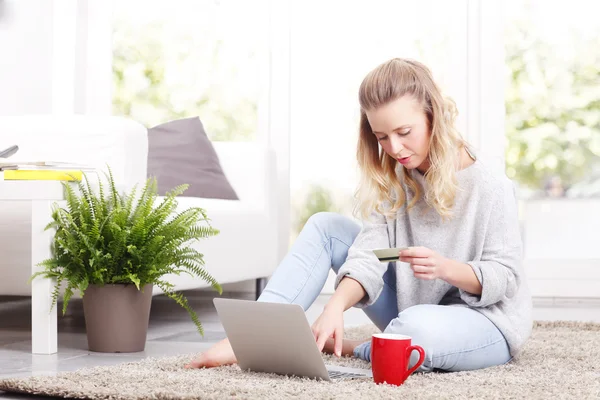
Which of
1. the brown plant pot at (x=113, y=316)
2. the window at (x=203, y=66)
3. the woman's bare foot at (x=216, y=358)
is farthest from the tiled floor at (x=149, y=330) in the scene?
the window at (x=203, y=66)

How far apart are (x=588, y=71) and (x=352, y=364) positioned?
8.26 ft

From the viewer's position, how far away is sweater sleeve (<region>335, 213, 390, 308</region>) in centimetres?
172

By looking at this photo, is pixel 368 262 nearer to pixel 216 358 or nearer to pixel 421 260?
pixel 421 260

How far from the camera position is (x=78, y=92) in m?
4.04

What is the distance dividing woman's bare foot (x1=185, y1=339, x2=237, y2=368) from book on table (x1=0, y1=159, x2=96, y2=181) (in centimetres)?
64

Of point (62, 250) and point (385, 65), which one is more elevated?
point (385, 65)

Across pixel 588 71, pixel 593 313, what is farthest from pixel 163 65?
pixel 593 313

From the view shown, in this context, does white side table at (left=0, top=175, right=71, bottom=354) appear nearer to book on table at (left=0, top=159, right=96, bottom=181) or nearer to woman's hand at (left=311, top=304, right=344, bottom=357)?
book on table at (left=0, top=159, right=96, bottom=181)

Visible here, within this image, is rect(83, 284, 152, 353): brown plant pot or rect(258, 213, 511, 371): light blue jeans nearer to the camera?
rect(258, 213, 511, 371): light blue jeans

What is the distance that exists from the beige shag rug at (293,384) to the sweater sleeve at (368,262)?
0.19 metres

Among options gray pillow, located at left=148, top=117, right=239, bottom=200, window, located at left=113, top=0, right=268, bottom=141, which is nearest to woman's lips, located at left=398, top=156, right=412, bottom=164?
gray pillow, located at left=148, top=117, right=239, bottom=200

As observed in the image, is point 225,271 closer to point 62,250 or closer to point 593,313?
point 62,250

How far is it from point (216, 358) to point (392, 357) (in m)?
0.42

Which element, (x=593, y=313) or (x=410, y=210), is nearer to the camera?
(x=410, y=210)
